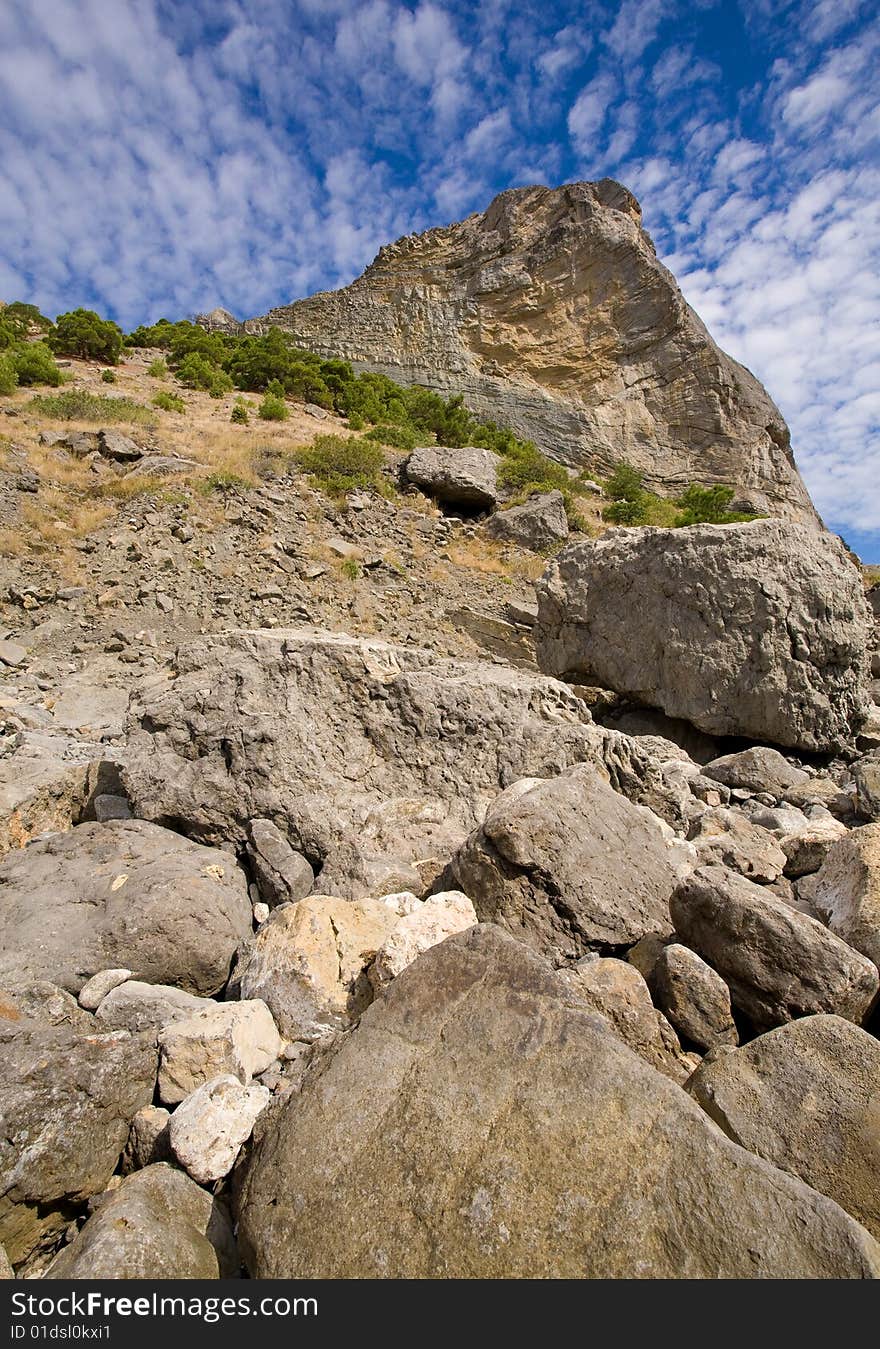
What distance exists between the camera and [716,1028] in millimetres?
2352

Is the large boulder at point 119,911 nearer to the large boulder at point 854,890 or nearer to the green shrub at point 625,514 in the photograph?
the large boulder at point 854,890

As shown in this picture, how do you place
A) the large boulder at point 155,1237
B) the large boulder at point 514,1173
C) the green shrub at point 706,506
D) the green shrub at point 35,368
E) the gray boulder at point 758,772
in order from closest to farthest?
1. the large boulder at point 514,1173
2. the large boulder at point 155,1237
3. the gray boulder at point 758,772
4. the green shrub at point 35,368
5. the green shrub at point 706,506

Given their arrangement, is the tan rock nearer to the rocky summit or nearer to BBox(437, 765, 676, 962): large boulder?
the rocky summit

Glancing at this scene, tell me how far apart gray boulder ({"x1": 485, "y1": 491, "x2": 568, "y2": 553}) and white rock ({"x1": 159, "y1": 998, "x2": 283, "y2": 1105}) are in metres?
15.2

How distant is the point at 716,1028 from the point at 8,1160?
2344mm

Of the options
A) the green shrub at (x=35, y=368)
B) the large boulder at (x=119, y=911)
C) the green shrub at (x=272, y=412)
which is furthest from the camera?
the green shrub at (x=272, y=412)

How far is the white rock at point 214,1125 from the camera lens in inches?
73.7

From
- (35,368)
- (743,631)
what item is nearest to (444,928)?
(743,631)

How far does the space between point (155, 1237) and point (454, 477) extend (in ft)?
56.9

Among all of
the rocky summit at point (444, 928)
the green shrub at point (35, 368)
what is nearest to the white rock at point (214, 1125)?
the rocky summit at point (444, 928)

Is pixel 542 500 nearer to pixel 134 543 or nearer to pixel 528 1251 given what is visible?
pixel 134 543

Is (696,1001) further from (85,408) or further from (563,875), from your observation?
(85,408)

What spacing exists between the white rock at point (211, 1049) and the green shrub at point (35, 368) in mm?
21971

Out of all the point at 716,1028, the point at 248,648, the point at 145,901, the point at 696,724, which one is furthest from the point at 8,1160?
the point at 696,724
